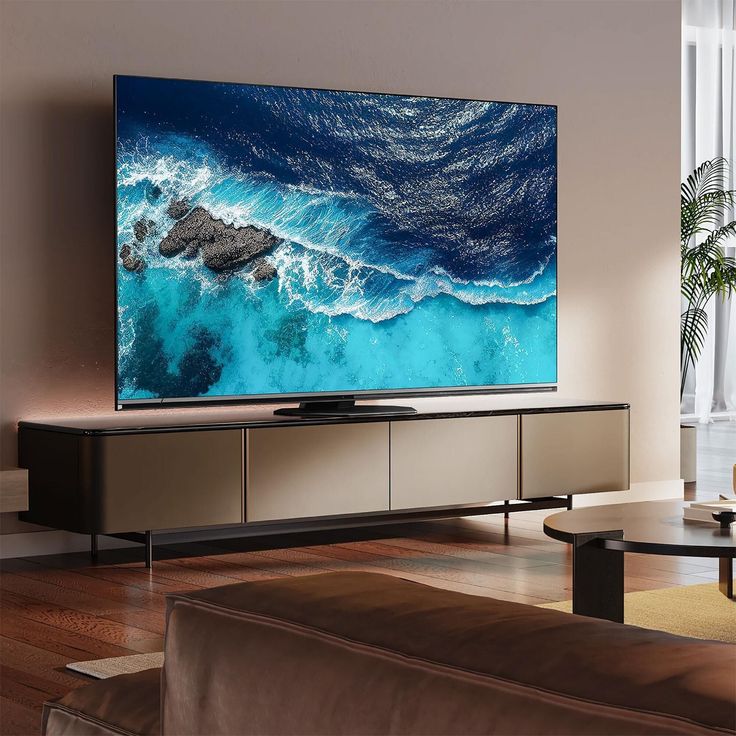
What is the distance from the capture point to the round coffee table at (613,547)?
2760 mm

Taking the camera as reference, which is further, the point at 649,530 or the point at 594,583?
the point at 649,530

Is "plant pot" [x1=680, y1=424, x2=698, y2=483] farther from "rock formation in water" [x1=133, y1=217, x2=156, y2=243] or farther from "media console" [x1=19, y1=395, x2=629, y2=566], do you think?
"rock formation in water" [x1=133, y1=217, x2=156, y2=243]

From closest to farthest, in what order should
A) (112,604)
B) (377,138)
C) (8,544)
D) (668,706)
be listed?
(668,706), (112,604), (8,544), (377,138)

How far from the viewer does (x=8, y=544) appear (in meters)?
4.36

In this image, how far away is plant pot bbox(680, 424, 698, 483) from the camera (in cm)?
624

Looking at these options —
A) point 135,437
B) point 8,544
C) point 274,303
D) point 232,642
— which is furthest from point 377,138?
point 232,642

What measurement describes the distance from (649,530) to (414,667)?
222cm

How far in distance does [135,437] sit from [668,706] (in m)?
3.51

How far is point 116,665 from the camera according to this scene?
9.73 ft

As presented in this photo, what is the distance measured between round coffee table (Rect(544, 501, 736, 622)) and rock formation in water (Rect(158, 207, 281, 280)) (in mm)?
1885

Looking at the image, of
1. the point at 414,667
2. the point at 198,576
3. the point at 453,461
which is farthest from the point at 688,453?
the point at 414,667

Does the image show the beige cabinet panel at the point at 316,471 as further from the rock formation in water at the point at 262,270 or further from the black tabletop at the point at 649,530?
the black tabletop at the point at 649,530

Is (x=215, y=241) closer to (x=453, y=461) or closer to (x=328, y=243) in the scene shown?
(x=328, y=243)

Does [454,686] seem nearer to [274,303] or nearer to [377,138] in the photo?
[274,303]
